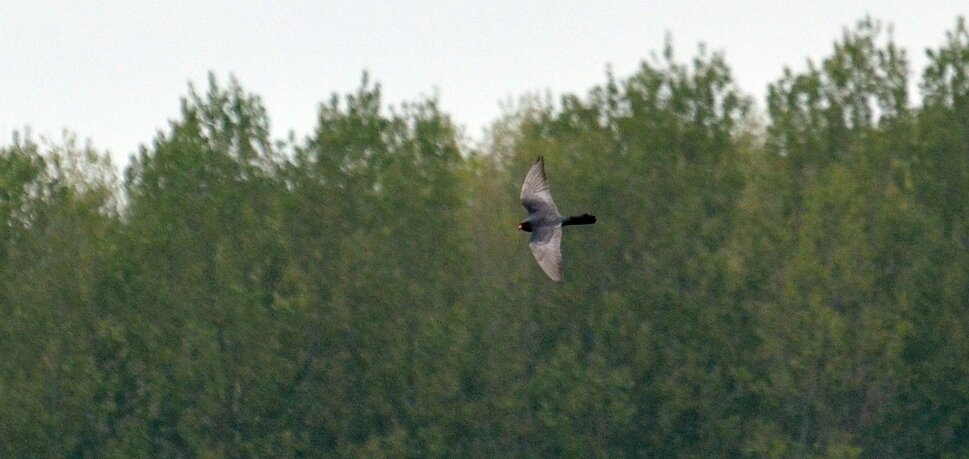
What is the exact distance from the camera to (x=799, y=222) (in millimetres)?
40938

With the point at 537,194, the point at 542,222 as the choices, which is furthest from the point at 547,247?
the point at 537,194

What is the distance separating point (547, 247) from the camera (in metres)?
21.4

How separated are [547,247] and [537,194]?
1.09m

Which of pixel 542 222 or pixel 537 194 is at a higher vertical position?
pixel 537 194

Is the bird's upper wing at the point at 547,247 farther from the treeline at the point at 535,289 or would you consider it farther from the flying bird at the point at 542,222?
the treeline at the point at 535,289

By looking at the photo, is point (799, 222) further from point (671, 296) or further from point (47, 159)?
point (47, 159)

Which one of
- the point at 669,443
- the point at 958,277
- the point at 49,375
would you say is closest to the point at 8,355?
the point at 49,375

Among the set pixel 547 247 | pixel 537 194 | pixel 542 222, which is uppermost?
pixel 537 194

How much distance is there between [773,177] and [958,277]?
4489mm

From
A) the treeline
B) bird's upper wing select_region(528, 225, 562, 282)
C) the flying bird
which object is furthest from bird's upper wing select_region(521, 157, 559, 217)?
the treeline

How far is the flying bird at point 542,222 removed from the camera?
2080 cm

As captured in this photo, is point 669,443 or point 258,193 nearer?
point 669,443

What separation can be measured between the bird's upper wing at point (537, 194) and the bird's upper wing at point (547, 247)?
399 millimetres

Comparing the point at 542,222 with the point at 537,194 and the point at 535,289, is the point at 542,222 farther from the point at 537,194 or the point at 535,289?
the point at 535,289
